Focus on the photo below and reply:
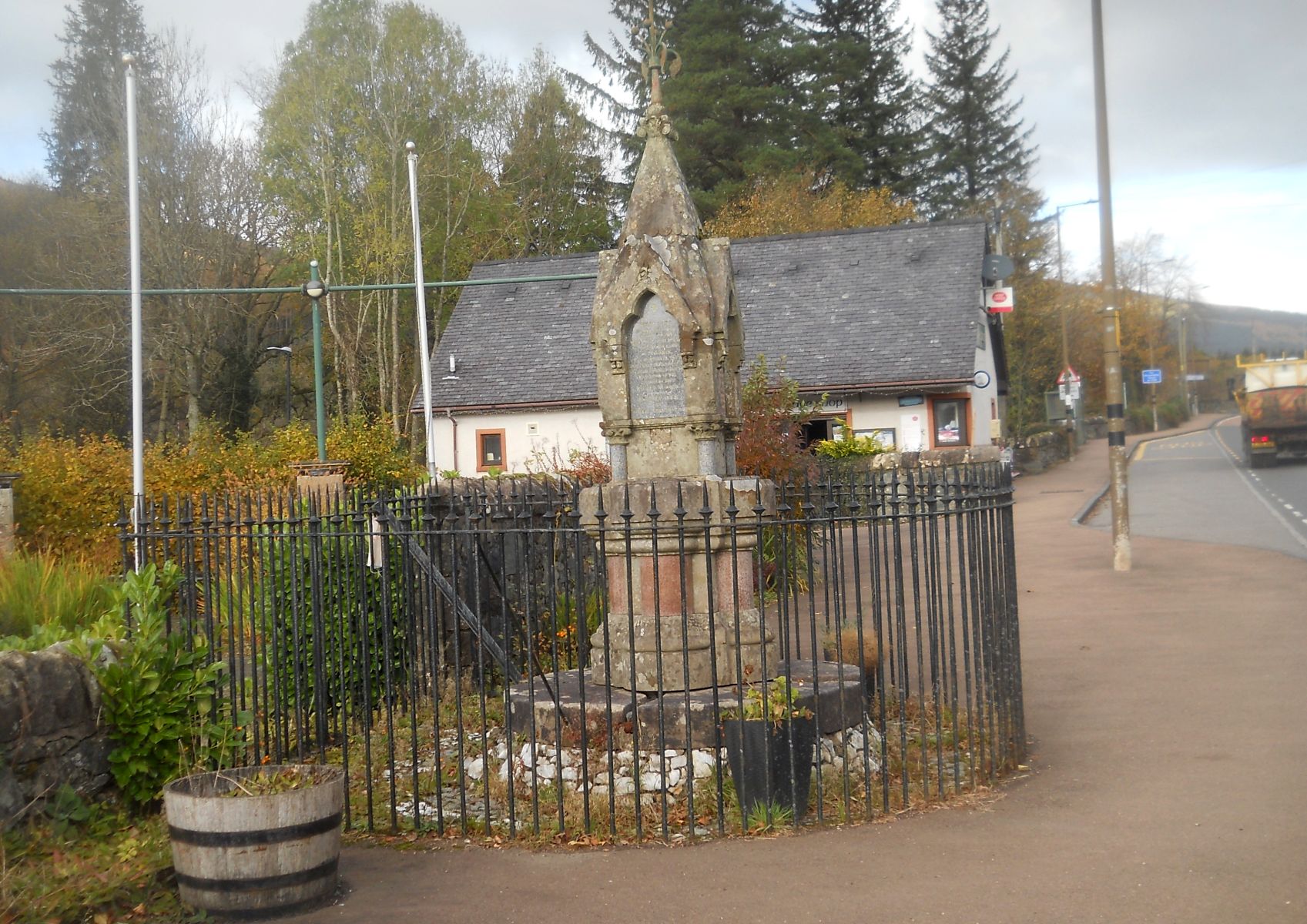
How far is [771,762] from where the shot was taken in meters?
6.71

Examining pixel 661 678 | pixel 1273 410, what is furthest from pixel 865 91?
pixel 661 678

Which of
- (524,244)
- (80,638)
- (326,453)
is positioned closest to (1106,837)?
(80,638)

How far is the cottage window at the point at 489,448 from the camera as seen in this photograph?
34.9 m

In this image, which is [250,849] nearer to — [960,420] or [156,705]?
[156,705]

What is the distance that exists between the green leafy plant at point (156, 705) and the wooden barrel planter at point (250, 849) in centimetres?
113

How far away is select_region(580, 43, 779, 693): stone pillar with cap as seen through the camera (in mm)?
7762

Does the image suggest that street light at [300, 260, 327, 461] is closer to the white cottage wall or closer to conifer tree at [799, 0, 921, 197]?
the white cottage wall

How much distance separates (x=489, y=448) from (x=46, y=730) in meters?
29.1

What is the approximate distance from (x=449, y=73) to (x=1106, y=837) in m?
40.6

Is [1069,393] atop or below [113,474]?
atop

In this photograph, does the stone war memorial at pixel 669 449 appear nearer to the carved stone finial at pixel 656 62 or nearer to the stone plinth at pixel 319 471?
the carved stone finial at pixel 656 62

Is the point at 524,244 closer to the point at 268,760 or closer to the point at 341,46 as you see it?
the point at 341,46

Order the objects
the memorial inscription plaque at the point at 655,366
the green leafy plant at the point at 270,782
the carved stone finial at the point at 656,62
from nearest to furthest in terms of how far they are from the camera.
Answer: the green leafy plant at the point at 270,782
the memorial inscription plaque at the point at 655,366
the carved stone finial at the point at 656,62

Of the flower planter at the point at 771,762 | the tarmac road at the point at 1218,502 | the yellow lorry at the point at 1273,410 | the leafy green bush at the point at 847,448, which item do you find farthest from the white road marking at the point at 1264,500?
the flower planter at the point at 771,762
